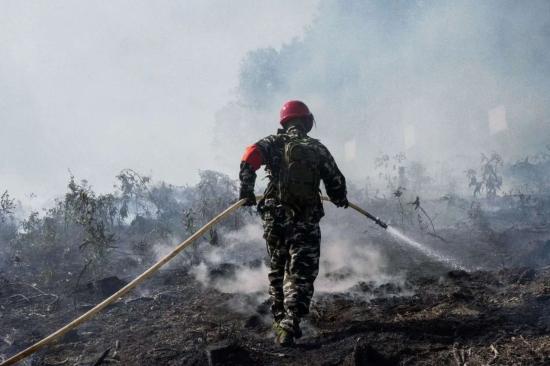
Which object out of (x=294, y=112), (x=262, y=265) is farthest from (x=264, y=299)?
(x=294, y=112)

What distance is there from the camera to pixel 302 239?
376 centimetres

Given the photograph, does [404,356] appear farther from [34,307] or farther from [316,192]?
[34,307]

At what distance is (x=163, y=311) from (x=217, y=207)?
7.23 meters

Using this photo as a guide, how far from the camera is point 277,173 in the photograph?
3.94m

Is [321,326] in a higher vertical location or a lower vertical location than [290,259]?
lower

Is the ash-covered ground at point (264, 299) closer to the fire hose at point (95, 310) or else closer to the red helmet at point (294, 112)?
the fire hose at point (95, 310)

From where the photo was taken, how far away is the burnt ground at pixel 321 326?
279 centimetres

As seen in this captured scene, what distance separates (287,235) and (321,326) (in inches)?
39.0

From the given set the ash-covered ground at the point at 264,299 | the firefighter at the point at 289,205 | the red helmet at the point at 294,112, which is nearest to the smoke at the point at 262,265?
the ash-covered ground at the point at 264,299

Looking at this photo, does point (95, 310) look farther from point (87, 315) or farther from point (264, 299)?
point (264, 299)

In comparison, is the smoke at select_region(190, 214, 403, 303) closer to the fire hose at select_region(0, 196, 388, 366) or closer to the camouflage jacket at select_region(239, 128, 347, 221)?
the camouflage jacket at select_region(239, 128, 347, 221)

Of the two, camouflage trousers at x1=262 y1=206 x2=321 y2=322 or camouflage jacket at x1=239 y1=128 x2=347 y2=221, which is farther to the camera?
camouflage jacket at x1=239 y1=128 x2=347 y2=221

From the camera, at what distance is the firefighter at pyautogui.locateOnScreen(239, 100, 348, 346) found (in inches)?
145

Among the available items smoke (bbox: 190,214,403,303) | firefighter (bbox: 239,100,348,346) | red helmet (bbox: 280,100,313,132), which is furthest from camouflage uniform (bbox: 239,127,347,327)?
smoke (bbox: 190,214,403,303)
